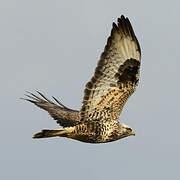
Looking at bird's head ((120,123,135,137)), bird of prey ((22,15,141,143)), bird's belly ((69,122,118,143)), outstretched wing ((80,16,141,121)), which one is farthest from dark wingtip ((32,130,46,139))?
bird's head ((120,123,135,137))

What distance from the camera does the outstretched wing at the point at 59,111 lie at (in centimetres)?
1303

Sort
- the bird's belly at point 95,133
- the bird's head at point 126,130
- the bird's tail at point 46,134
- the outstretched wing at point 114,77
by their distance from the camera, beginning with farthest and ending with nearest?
the bird's head at point 126,130 < the bird's belly at point 95,133 < the bird's tail at point 46,134 < the outstretched wing at point 114,77

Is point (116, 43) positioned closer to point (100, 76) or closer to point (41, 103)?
point (100, 76)

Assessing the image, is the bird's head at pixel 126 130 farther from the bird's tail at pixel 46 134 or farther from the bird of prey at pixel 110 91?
the bird's tail at pixel 46 134

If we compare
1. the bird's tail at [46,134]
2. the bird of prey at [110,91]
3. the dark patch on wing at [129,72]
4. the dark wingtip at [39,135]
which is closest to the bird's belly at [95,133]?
the bird of prey at [110,91]

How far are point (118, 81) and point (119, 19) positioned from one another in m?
1.30

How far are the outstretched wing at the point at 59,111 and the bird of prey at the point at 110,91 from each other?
34cm

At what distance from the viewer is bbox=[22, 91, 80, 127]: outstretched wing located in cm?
1303

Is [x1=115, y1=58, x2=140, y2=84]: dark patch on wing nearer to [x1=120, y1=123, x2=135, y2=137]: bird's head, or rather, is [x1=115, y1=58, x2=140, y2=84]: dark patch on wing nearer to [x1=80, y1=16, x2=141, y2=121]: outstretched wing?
[x1=80, y1=16, x2=141, y2=121]: outstretched wing

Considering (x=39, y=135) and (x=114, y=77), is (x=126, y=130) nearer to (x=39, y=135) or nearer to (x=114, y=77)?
(x=114, y=77)

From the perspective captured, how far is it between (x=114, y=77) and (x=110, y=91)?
0.30m

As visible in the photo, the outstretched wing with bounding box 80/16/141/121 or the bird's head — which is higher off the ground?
the outstretched wing with bounding box 80/16/141/121

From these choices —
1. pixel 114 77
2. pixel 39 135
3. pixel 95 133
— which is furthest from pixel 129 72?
pixel 39 135

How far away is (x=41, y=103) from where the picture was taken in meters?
15.0
